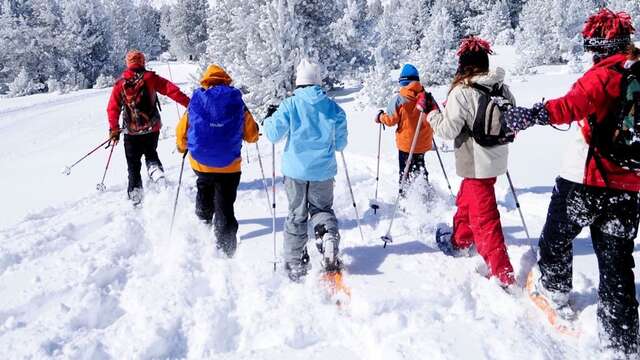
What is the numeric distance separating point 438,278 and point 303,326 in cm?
130

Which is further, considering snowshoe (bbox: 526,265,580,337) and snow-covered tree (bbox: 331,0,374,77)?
snow-covered tree (bbox: 331,0,374,77)

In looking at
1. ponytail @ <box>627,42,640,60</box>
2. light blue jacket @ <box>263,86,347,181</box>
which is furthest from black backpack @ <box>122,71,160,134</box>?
ponytail @ <box>627,42,640,60</box>

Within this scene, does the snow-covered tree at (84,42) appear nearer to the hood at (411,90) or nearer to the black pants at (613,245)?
the hood at (411,90)

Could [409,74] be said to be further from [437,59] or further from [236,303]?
[437,59]

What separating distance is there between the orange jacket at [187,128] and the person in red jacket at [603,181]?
2705 mm

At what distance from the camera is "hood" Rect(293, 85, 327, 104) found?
12.9 feet

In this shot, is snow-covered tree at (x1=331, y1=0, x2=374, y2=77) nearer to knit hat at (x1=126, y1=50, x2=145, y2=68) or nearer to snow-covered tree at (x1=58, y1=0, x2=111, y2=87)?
knit hat at (x1=126, y1=50, x2=145, y2=68)

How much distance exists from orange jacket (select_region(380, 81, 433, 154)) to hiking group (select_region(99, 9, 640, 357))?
0.01 m

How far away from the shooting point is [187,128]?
4.61 metres

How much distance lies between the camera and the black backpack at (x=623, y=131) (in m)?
2.51

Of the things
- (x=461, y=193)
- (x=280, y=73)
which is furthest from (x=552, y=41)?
(x=461, y=193)

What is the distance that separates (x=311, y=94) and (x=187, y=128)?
1.45 meters

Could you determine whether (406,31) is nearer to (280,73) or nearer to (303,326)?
(280,73)

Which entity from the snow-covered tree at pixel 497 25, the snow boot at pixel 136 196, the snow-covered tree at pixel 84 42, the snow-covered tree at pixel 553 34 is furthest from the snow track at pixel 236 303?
the snow-covered tree at pixel 497 25
